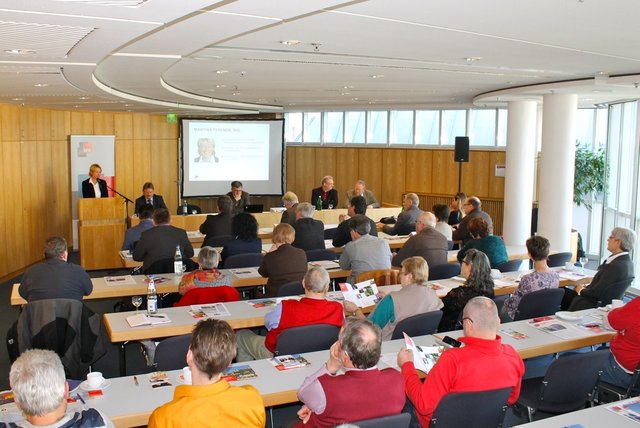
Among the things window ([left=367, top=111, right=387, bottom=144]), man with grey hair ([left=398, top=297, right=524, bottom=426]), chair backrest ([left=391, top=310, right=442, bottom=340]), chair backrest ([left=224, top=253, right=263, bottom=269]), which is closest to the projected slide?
window ([left=367, top=111, right=387, bottom=144])

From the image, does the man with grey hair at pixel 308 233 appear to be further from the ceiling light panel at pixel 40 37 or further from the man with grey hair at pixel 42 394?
the man with grey hair at pixel 42 394

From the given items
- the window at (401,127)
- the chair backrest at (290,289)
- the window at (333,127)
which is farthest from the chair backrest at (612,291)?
the window at (333,127)

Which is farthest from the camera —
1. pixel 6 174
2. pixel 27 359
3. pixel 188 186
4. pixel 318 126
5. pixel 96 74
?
pixel 318 126

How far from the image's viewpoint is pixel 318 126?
19297mm

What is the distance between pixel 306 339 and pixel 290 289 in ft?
5.06

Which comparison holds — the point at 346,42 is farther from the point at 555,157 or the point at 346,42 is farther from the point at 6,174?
A: the point at 6,174

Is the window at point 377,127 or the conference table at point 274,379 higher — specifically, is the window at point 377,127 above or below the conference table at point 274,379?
above

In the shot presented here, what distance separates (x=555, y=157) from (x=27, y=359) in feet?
31.4

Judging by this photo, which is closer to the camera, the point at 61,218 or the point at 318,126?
the point at 61,218

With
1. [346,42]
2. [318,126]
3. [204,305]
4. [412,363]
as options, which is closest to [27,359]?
[412,363]

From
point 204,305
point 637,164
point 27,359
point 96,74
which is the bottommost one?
point 204,305

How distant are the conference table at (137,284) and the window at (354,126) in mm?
11085

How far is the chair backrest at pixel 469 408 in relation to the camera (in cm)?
373

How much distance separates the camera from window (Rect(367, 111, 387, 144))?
17609 mm
